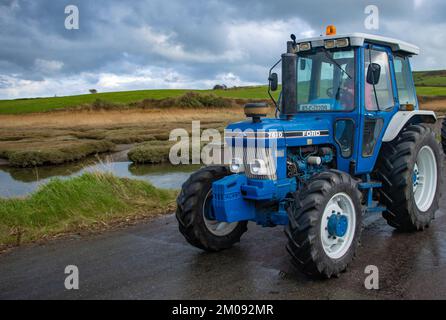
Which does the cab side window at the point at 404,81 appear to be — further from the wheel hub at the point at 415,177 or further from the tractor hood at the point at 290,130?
the tractor hood at the point at 290,130

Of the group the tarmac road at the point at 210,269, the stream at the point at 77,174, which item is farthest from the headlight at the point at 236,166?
the stream at the point at 77,174

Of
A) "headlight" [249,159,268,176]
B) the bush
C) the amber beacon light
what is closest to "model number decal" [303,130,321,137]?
"headlight" [249,159,268,176]

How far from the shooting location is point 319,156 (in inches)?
240

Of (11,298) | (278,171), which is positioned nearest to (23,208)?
(11,298)

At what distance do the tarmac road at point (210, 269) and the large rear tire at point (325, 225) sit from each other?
0.72 ft

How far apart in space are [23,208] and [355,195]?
5.41 m

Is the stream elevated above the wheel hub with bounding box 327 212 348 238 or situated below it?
below

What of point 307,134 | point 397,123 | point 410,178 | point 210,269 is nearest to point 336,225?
point 307,134

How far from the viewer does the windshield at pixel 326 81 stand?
6113 millimetres

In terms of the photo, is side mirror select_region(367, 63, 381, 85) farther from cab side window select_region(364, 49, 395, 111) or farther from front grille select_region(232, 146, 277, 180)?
front grille select_region(232, 146, 277, 180)

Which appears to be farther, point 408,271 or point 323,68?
point 323,68

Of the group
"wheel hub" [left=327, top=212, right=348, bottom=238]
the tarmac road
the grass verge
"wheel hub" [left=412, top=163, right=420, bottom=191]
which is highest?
"wheel hub" [left=412, top=163, right=420, bottom=191]

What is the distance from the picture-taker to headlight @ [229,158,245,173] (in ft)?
18.5
